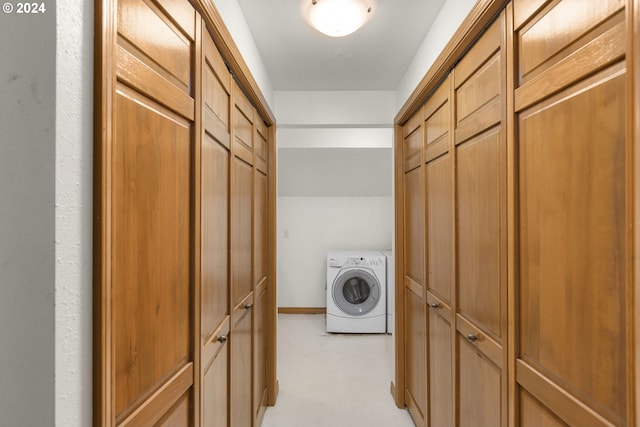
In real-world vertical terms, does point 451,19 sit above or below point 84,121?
above

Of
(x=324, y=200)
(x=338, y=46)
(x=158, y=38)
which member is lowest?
(x=324, y=200)

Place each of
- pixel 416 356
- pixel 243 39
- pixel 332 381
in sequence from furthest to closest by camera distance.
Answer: pixel 332 381, pixel 416 356, pixel 243 39

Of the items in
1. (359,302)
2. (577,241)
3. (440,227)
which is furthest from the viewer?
(359,302)

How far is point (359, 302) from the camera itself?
443cm

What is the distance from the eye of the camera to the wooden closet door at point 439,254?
5.99 ft

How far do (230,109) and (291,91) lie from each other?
133cm

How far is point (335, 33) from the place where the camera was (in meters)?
1.73

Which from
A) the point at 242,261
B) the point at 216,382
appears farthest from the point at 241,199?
the point at 216,382

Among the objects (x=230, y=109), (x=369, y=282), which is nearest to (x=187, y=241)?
(x=230, y=109)

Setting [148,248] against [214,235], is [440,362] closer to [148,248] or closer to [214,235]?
[214,235]

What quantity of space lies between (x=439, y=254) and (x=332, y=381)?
1733mm

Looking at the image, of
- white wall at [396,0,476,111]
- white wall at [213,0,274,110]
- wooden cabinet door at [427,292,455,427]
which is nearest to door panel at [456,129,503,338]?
wooden cabinet door at [427,292,455,427]
